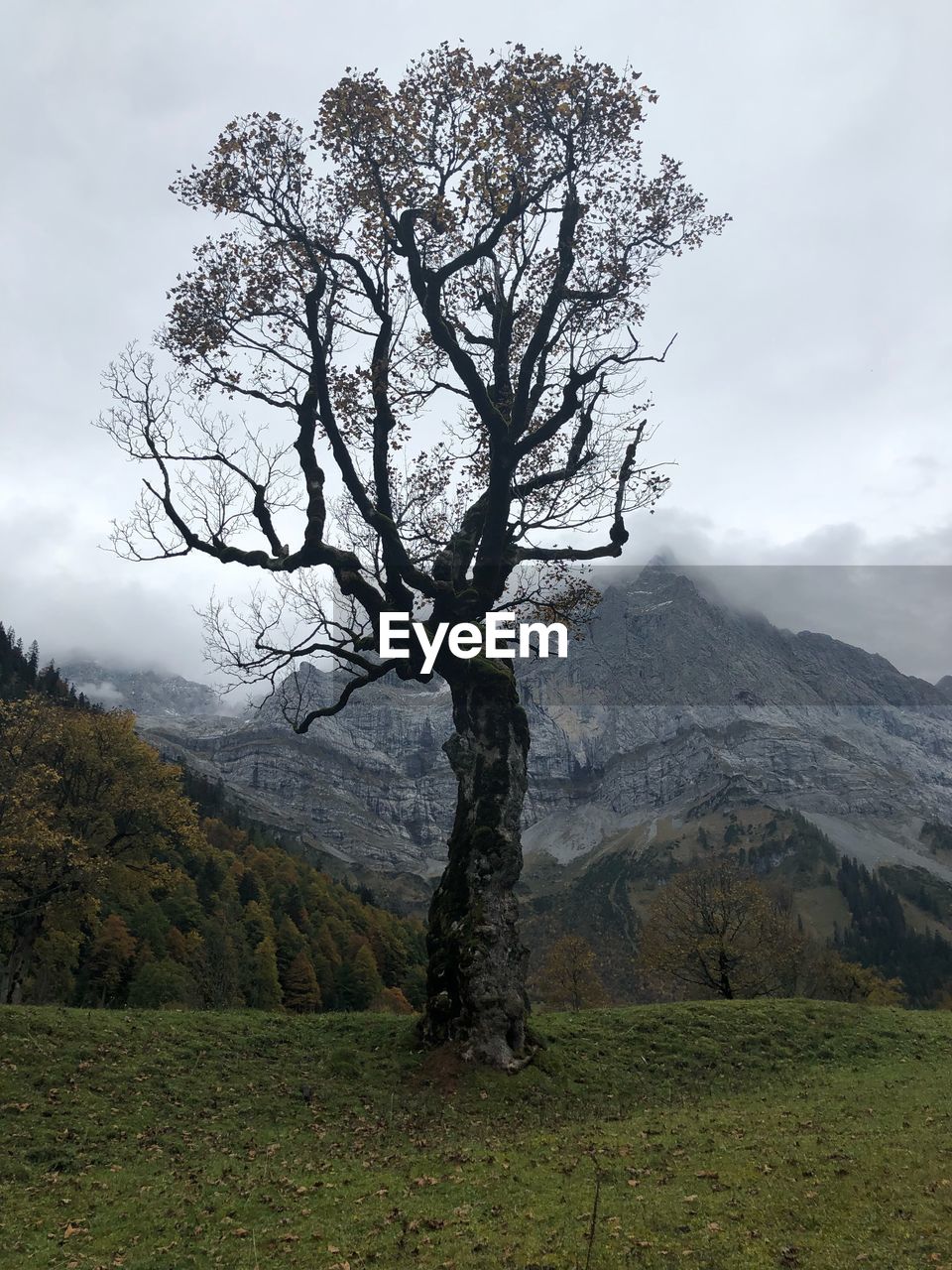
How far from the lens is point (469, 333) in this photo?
2189 cm

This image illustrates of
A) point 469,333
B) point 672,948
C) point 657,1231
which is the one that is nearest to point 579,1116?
point 657,1231

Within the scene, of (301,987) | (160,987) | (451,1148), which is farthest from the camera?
(301,987)

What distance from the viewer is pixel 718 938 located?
46750 millimetres

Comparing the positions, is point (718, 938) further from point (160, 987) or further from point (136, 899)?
point (160, 987)

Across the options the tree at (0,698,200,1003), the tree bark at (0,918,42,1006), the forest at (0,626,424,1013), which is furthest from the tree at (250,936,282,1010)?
the tree bark at (0,918,42,1006)

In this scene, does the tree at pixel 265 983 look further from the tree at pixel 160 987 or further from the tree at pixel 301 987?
the tree at pixel 160 987

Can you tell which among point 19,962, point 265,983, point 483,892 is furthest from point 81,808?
point 265,983

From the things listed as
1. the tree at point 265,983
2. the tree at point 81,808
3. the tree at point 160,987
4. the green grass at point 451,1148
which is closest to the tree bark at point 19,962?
the tree at point 81,808

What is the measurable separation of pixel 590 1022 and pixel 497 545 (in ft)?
40.5

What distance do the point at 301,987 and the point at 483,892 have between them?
86629 millimetres

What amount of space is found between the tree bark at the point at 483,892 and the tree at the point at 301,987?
84.8 m

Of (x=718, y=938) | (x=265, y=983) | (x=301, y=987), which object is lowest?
(x=301, y=987)

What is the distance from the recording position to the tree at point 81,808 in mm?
34438

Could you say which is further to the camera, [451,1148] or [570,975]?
[570,975]
